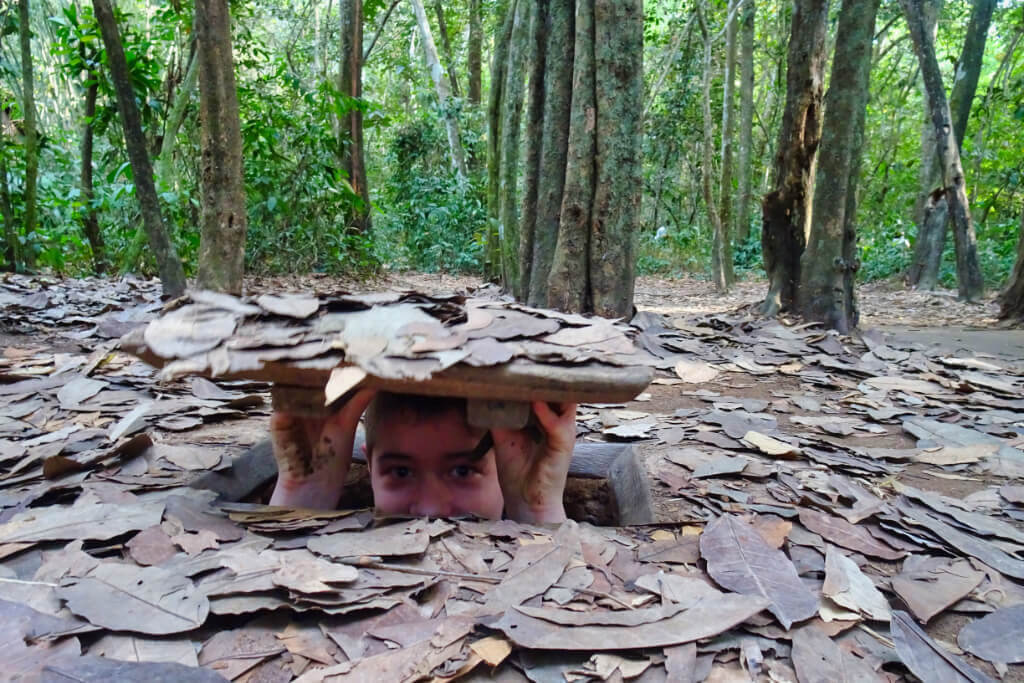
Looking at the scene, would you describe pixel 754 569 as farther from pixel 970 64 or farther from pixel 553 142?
pixel 970 64

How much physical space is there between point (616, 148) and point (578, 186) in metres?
0.32

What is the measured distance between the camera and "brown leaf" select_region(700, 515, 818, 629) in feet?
4.60

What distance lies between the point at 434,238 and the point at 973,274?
25.2 feet

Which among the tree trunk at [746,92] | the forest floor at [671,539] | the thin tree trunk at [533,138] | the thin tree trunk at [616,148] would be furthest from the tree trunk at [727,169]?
the forest floor at [671,539]

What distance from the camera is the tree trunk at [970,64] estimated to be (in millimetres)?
8508

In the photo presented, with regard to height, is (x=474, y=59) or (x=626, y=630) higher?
(x=474, y=59)

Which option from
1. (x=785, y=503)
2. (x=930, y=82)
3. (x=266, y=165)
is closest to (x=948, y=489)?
(x=785, y=503)

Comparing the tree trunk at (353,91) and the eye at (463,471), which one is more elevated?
the tree trunk at (353,91)

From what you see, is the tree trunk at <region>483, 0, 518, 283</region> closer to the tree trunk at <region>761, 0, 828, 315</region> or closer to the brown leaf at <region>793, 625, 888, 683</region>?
the tree trunk at <region>761, 0, 828, 315</region>

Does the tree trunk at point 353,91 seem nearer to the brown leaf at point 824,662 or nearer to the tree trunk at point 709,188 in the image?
the tree trunk at point 709,188

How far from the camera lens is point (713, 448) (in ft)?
8.87

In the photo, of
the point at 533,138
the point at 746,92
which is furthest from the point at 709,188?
the point at 533,138

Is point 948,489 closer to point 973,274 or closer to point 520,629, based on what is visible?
point 520,629

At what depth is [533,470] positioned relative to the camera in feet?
6.50
